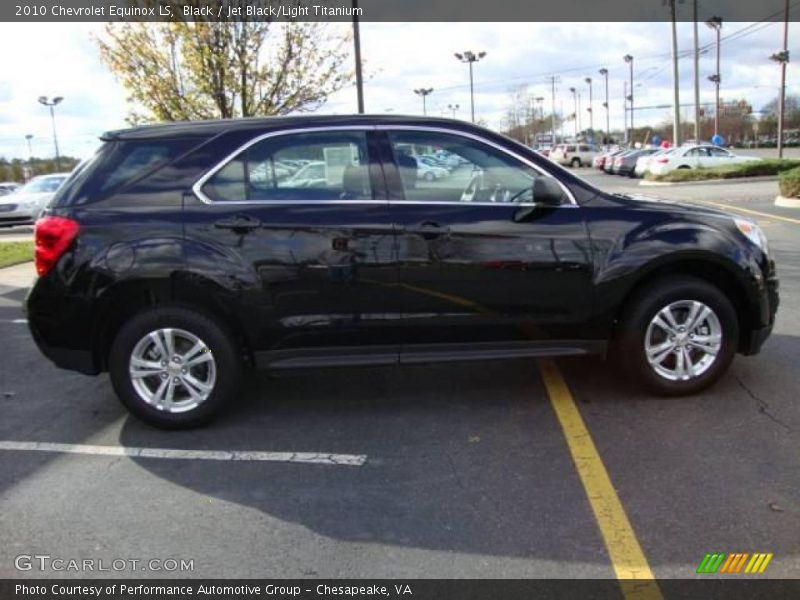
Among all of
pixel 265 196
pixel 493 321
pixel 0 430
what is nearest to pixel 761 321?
pixel 493 321

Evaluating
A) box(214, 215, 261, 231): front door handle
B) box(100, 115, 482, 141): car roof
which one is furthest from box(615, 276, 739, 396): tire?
box(214, 215, 261, 231): front door handle

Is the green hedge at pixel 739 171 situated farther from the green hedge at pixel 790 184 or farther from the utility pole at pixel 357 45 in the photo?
the utility pole at pixel 357 45

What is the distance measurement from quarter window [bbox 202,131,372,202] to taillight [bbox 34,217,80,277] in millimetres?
811

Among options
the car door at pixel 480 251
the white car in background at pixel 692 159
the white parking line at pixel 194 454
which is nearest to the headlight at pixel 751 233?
the car door at pixel 480 251

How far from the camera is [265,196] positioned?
4.30 metres

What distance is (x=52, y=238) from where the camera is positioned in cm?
421

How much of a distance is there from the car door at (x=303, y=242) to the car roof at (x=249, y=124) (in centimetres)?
7

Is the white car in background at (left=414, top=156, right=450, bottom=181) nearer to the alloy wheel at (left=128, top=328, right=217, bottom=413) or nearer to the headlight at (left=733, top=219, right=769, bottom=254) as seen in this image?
the alloy wheel at (left=128, top=328, right=217, bottom=413)

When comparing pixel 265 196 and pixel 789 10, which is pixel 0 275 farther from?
pixel 789 10

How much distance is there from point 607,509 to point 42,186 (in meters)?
20.5

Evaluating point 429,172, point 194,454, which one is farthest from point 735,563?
point 194,454

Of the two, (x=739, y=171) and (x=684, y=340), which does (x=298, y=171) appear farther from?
(x=739, y=171)

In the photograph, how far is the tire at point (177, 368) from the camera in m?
4.28

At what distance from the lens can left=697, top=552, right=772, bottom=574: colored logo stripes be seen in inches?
112
